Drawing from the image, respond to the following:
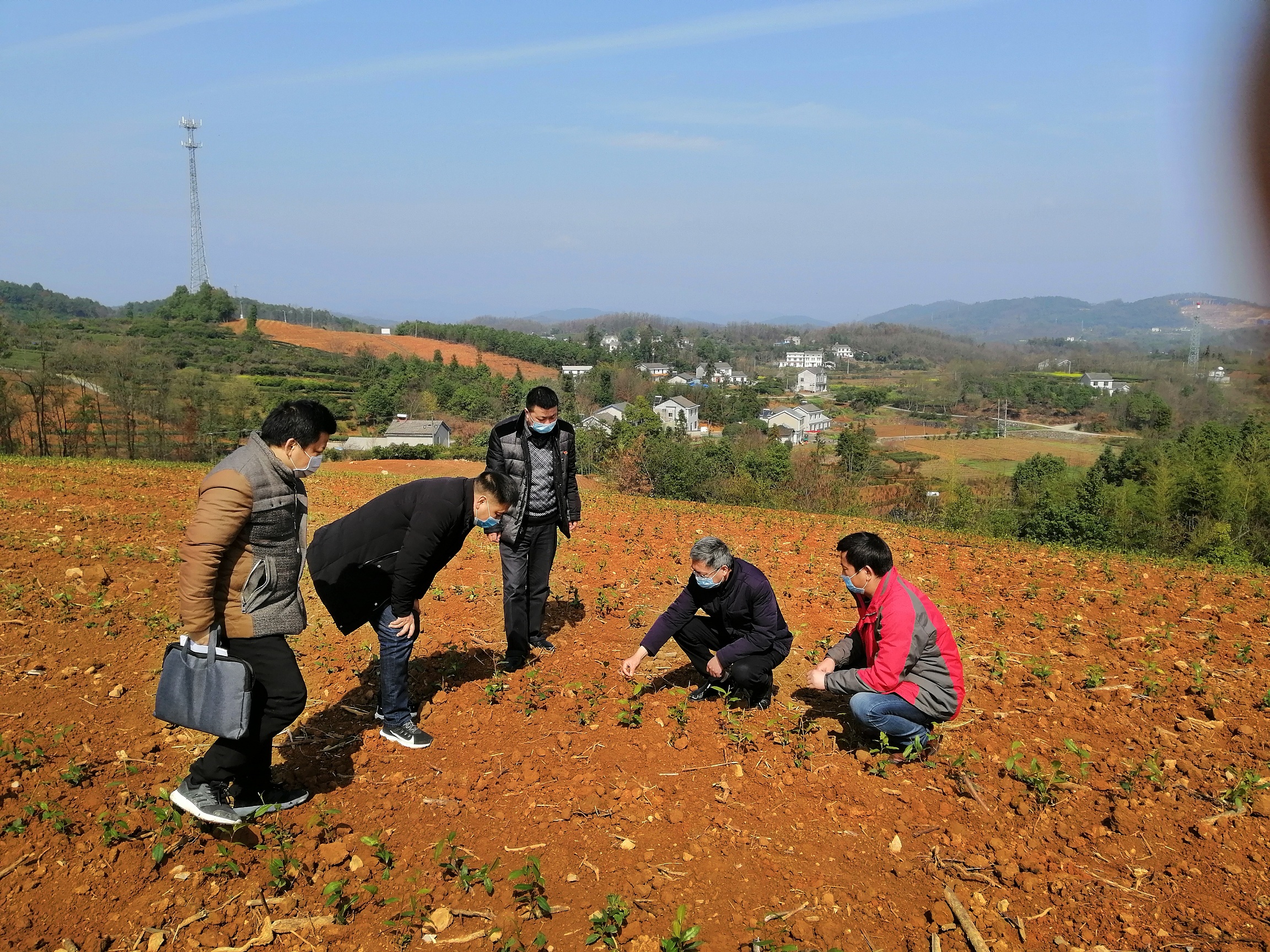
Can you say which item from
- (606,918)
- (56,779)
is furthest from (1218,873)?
(56,779)

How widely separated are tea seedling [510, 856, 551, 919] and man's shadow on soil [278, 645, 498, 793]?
1.35 m

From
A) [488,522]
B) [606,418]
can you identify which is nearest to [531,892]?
[488,522]

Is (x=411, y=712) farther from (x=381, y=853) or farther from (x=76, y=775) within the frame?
(x=76, y=775)

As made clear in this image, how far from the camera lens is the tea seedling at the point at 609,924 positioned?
Answer: 9.66ft

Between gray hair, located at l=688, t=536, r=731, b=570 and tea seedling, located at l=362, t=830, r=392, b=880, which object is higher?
gray hair, located at l=688, t=536, r=731, b=570

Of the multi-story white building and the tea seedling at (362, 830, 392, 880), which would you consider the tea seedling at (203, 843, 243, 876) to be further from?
the multi-story white building

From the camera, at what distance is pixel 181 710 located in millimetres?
3283

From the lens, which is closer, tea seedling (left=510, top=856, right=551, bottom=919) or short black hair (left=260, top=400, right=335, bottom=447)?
tea seedling (left=510, top=856, right=551, bottom=919)

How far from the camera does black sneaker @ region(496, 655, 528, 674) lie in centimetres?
546

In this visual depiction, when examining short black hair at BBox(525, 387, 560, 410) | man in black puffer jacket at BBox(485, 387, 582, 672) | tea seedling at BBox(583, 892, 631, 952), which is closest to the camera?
tea seedling at BBox(583, 892, 631, 952)

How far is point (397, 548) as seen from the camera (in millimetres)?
4180

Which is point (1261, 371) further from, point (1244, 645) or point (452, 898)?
point (452, 898)

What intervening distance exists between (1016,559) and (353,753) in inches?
328

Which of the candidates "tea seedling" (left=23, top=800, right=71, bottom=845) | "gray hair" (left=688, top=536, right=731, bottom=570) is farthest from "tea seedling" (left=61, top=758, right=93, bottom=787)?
"gray hair" (left=688, top=536, right=731, bottom=570)
